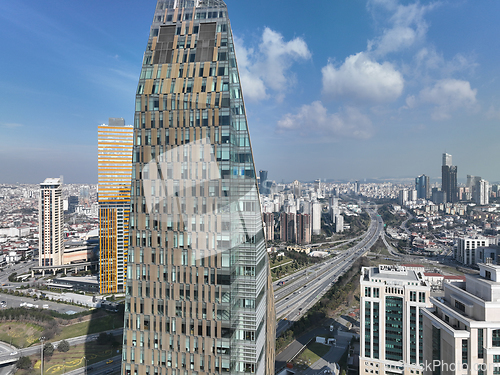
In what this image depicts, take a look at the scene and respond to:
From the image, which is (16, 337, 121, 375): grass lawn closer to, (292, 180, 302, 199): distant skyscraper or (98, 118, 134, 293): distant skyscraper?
(98, 118, 134, 293): distant skyscraper

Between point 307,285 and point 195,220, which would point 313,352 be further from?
point 195,220

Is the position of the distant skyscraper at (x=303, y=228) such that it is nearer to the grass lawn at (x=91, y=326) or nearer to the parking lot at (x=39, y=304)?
the grass lawn at (x=91, y=326)

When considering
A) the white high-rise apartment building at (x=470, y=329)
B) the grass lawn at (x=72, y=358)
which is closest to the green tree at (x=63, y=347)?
the grass lawn at (x=72, y=358)

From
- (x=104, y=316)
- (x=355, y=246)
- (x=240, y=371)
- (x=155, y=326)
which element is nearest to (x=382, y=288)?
(x=240, y=371)

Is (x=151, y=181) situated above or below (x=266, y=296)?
above

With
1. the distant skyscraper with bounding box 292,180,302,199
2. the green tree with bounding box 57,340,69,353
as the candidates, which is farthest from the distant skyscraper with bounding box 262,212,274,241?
the green tree with bounding box 57,340,69,353

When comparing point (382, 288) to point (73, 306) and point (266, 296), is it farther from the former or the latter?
point (73, 306)
